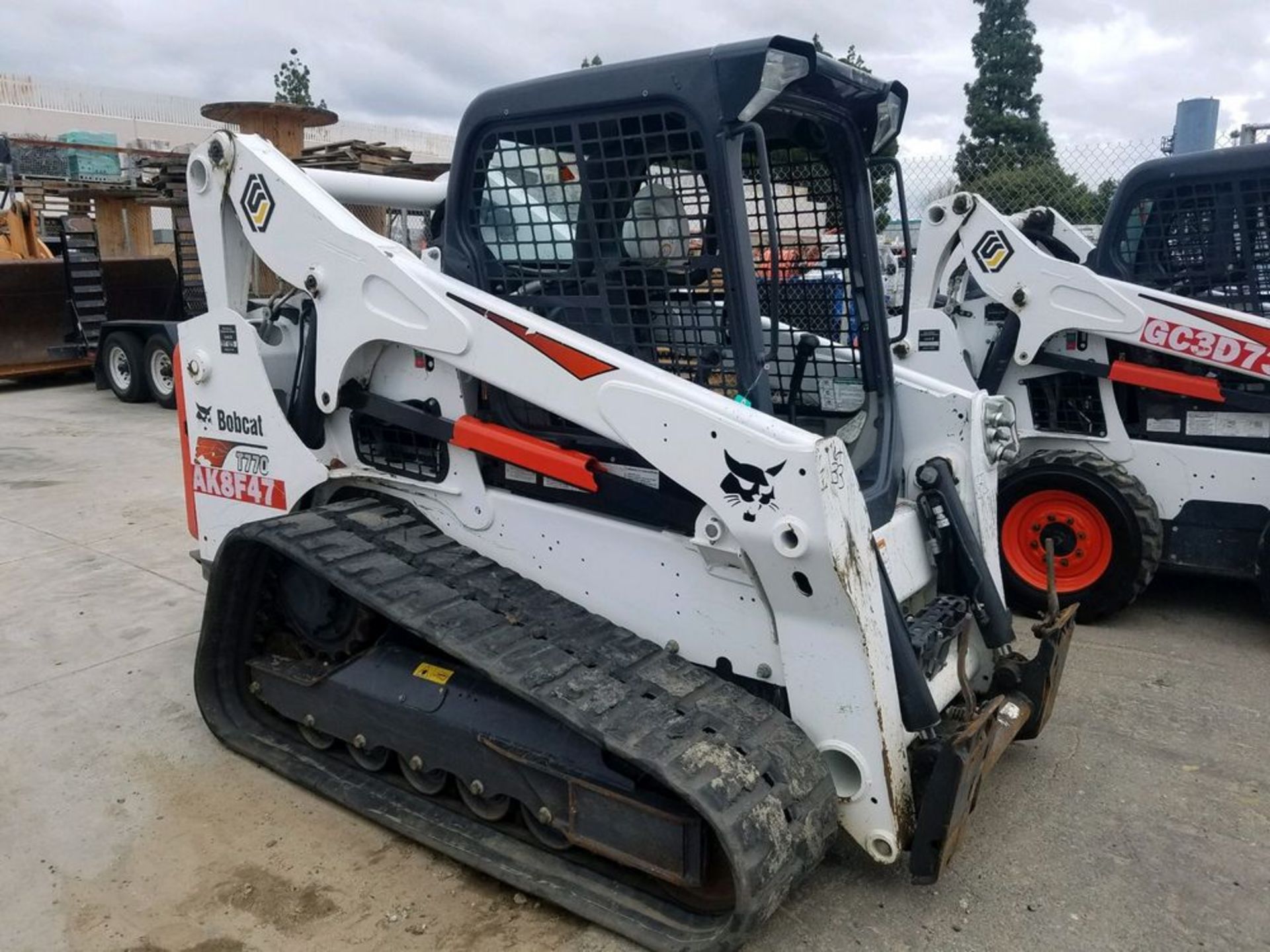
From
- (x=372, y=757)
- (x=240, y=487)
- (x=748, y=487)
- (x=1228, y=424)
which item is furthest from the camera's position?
(x=1228, y=424)

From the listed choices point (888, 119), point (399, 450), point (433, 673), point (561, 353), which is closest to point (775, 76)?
point (888, 119)

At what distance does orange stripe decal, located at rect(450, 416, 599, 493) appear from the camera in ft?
9.98

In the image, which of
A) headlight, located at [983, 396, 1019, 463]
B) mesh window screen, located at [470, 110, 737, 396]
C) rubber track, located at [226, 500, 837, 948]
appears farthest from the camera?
headlight, located at [983, 396, 1019, 463]

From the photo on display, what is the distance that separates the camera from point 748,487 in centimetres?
262

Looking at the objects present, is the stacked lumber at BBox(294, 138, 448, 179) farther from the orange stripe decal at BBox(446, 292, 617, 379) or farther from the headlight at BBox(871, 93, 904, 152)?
the orange stripe decal at BBox(446, 292, 617, 379)

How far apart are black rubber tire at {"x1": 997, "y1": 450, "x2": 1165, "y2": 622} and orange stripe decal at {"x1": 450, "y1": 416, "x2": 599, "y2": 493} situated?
116 inches

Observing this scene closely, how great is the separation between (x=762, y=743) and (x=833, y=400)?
1432 millimetres

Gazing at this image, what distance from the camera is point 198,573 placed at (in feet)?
18.7

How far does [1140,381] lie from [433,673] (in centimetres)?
363

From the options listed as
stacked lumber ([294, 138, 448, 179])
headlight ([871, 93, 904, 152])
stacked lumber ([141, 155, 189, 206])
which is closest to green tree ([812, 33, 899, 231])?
headlight ([871, 93, 904, 152])

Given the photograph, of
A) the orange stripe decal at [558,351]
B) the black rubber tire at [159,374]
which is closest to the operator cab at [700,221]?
the orange stripe decal at [558,351]

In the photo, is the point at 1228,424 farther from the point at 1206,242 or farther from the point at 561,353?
the point at 561,353

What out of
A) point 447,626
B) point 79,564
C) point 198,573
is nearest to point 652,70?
point 447,626

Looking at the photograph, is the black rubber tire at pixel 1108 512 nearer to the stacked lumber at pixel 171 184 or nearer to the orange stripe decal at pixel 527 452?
the orange stripe decal at pixel 527 452
